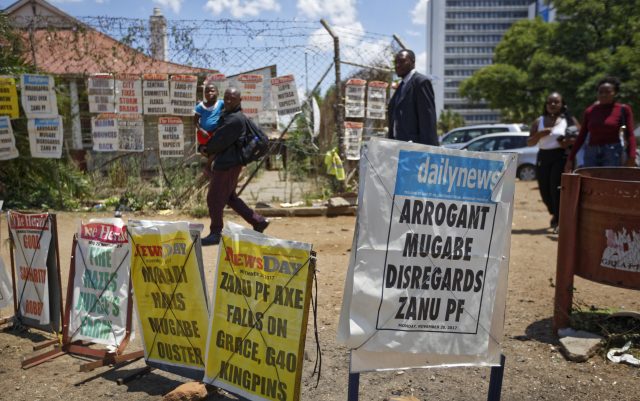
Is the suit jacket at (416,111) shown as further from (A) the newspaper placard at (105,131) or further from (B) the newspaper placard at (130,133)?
(A) the newspaper placard at (105,131)

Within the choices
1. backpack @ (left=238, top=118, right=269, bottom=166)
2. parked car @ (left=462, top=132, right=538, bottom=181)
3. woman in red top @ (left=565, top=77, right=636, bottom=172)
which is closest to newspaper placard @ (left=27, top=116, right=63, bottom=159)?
backpack @ (left=238, top=118, right=269, bottom=166)

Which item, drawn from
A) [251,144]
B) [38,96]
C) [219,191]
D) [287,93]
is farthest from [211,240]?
[38,96]

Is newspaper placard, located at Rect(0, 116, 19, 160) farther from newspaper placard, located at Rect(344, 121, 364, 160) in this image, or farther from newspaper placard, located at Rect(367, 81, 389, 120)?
newspaper placard, located at Rect(367, 81, 389, 120)

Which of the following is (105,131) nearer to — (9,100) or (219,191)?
(9,100)

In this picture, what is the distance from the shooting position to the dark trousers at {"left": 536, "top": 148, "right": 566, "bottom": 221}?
23.9ft

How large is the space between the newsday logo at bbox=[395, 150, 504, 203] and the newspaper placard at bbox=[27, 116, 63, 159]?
751 centimetres

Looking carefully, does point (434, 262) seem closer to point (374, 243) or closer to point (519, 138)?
point (374, 243)

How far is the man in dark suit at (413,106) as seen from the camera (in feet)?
17.2

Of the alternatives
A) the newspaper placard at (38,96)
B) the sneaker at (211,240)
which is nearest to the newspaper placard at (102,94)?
the newspaper placard at (38,96)

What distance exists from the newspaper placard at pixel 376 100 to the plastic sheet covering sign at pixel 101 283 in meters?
6.13

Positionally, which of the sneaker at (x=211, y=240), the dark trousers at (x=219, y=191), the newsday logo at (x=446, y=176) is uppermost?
the newsday logo at (x=446, y=176)

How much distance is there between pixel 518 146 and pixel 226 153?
13112 mm

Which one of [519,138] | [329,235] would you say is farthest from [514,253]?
[519,138]

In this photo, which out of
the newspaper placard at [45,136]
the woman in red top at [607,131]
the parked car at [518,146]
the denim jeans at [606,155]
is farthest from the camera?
the parked car at [518,146]
